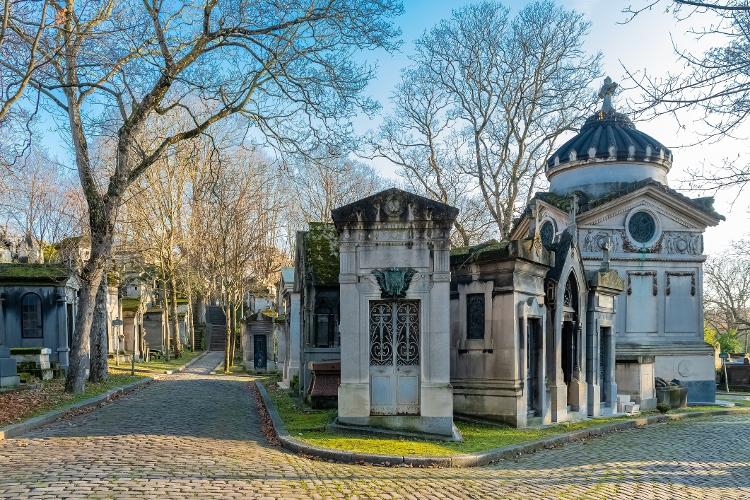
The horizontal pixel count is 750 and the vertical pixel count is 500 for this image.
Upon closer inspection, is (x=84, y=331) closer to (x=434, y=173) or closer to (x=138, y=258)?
(x=138, y=258)

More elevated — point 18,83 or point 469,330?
point 18,83

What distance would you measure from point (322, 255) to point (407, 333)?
6728 mm

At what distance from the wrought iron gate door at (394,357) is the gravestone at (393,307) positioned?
2 centimetres

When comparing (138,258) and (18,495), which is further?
(138,258)

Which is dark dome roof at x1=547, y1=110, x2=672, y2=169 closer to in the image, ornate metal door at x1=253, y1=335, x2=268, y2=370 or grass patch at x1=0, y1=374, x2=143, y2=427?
ornate metal door at x1=253, y1=335, x2=268, y2=370

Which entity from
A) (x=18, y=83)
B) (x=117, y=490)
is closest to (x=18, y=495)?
(x=117, y=490)

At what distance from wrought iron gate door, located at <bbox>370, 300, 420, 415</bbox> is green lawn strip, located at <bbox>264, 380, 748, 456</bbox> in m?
0.70

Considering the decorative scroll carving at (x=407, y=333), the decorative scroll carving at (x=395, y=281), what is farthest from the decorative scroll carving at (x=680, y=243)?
the decorative scroll carving at (x=395, y=281)

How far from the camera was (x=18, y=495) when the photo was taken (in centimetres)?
705

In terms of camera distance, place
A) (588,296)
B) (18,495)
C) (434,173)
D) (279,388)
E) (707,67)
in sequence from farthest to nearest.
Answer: (434,173)
(279,388)
(588,296)
(707,67)
(18,495)

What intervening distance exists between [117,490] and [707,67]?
8106mm

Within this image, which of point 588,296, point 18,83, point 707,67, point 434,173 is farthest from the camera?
point 434,173

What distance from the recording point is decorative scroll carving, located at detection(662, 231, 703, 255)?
88.2 ft

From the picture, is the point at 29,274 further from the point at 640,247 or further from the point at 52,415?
the point at 640,247
